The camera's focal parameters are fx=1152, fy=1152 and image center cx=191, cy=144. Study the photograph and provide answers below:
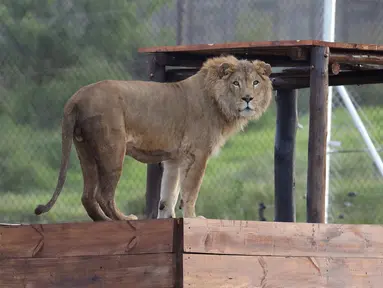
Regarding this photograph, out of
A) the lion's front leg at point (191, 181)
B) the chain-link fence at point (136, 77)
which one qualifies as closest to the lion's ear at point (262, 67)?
the lion's front leg at point (191, 181)

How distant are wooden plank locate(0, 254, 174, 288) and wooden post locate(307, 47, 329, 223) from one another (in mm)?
1935

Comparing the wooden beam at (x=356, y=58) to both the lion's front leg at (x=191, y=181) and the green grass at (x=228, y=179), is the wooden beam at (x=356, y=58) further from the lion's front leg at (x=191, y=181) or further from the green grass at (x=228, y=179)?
the green grass at (x=228, y=179)

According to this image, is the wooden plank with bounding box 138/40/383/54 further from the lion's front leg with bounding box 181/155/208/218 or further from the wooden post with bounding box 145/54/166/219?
the lion's front leg with bounding box 181/155/208/218

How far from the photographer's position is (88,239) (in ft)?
21.1

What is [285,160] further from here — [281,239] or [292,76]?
[281,239]

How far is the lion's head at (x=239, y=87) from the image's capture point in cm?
743

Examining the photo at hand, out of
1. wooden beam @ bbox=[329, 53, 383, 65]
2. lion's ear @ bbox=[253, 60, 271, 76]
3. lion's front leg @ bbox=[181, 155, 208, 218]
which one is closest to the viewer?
lion's front leg @ bbox=[181, 155, 208, 218]

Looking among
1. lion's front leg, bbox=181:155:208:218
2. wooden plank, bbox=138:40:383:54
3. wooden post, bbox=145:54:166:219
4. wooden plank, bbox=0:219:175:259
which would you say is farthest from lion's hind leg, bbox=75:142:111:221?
wooden post, bbox=145:54:166:219

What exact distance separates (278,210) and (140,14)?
294 cm

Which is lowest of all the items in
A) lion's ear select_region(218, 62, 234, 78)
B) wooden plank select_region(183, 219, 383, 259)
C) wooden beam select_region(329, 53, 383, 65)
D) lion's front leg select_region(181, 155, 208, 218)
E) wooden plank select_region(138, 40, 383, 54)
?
wooden plank select_region(183, 219, 383, 259)

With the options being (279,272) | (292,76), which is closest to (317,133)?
(292,76)

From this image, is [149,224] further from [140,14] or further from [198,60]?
[140,14]

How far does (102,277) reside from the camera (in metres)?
A: 6.38

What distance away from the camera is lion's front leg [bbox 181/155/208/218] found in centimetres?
738
